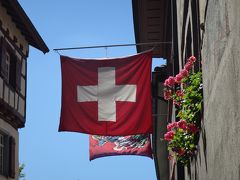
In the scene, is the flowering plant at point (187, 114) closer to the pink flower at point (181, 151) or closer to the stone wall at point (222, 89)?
the pink flower at point (181, 151)

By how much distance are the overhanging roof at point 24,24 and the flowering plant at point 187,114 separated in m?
14.3

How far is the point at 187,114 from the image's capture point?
19.5 ft

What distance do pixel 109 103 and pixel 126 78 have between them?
0.54 m

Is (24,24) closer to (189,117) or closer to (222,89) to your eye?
(189,117)

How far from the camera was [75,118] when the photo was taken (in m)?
9.68

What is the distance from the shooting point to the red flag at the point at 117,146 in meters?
13.4

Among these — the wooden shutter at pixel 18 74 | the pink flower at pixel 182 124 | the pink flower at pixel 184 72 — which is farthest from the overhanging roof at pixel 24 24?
the pink flower at pixel 182 124

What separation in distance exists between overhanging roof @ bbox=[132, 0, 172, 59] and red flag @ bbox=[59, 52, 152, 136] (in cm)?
381

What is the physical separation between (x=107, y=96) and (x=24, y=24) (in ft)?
42.3

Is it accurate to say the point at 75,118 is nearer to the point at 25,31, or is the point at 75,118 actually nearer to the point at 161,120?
the point at 161,120

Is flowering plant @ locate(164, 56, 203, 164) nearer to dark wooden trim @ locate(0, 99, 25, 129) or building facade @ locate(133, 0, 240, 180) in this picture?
building facade @ locate(133, 0, 240, 180)

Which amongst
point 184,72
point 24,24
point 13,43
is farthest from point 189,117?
point 24,24

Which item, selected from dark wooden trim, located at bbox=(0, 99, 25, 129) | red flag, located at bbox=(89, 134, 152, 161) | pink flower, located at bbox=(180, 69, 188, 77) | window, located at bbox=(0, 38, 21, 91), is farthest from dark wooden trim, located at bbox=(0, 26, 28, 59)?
Answer: pink flower, located at bbox=(180, 69, 188, 77)

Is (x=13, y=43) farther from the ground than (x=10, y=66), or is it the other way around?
(x=13, y=43)
